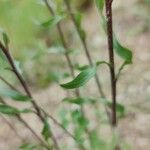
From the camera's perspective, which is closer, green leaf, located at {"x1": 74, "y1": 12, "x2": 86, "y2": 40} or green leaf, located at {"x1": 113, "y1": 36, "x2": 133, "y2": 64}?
green leaf, located at {"x1": 113, "y1": 36, "x2": 133, "y2": 64}

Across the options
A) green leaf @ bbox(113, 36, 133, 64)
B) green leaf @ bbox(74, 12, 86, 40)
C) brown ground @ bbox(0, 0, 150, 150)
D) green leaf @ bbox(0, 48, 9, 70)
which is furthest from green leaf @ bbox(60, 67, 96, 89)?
brown ground @ bbox(0, 0, 150, 150)

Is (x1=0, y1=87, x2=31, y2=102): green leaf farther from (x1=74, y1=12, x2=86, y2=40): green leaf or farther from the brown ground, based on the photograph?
the brown ground

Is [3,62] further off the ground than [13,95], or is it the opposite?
[3,62]

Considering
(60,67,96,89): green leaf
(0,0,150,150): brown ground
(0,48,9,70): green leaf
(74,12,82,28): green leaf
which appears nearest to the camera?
(60,67,96,89): green leaf

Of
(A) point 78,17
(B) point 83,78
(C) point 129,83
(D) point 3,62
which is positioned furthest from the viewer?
(C) point 129,83

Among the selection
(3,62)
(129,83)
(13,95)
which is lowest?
(129,83)

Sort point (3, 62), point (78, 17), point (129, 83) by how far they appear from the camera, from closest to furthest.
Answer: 1. point (3, 62)
2. point (78, 17)
3. point (129, 83)

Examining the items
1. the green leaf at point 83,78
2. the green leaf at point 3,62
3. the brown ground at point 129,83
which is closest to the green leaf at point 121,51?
the green leaf at point 83,78

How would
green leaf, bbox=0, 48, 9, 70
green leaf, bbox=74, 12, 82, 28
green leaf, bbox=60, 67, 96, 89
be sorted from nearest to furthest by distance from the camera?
1. green leaf, bbox=60, 67, 96, 89
2. green leaf, bbox=0, 48, 9, 70
3. green leaf, bbox=74, 12, 82, 28

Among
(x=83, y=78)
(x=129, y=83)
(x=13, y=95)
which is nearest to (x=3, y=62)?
(x=13, y=95)

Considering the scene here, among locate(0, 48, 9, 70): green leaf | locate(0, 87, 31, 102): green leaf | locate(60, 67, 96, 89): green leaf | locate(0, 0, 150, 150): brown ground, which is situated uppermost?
locate(0, 48, 9, 70): green leaf

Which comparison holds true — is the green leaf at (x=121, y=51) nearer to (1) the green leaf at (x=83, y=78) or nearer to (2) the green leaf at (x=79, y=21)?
(1) the green leaf at (x=83, y=78)

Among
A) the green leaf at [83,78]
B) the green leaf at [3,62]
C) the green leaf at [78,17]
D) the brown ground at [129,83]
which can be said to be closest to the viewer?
the green leaf at [83,78]

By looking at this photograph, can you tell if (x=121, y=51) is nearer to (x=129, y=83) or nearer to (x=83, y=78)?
(x=83, y=78)
